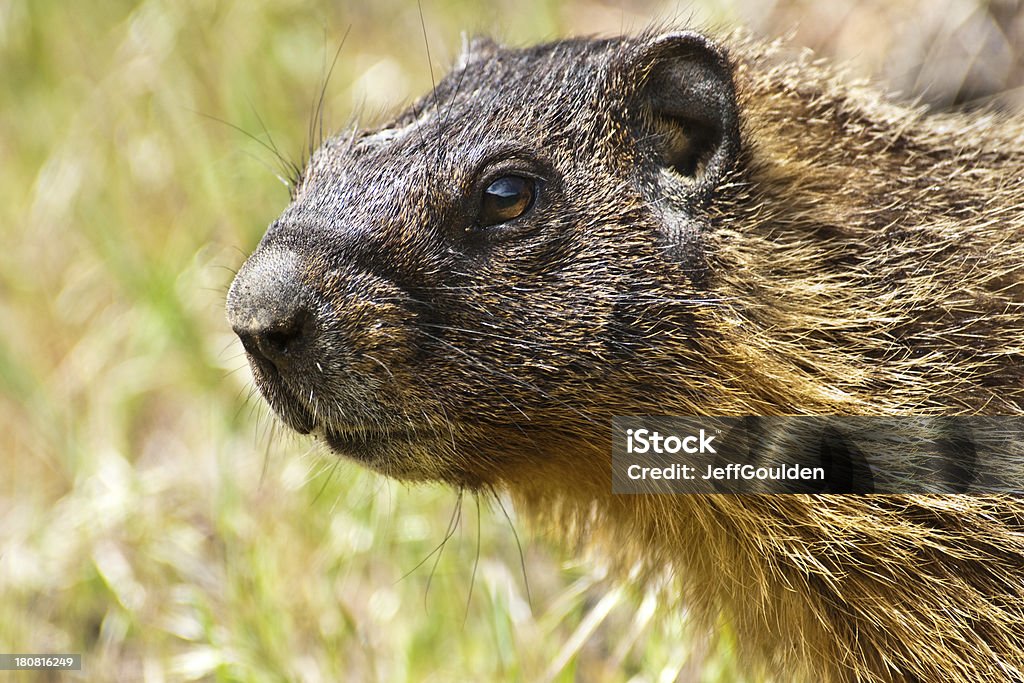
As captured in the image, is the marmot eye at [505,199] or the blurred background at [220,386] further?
the blurred background at [220,386]

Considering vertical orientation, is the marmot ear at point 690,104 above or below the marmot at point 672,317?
above

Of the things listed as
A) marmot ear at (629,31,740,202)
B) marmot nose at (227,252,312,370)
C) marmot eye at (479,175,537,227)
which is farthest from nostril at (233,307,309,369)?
marmot ear at (629,31,740,202)

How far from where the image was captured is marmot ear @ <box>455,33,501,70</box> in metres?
3.82

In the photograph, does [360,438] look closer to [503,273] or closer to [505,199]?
[503,273]

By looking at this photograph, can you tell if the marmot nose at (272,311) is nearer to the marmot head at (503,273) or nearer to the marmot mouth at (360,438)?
Answer: the marmot head at (503,273)

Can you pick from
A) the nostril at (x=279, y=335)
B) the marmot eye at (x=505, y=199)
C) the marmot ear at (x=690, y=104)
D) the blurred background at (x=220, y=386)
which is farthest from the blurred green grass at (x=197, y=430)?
the marmot ear at (x=690, y=104)

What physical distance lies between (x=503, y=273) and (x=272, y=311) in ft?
1.98

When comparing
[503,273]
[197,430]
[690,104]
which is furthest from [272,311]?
[197,430]

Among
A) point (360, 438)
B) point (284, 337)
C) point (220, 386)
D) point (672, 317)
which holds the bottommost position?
point (360, 438)

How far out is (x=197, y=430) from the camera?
594 cm

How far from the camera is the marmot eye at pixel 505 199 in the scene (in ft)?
10.2

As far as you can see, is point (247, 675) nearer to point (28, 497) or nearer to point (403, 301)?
point (403, 301)

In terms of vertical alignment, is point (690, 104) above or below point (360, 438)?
above

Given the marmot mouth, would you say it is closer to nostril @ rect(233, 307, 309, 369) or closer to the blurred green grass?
nostril @ rect(233, 307, 309, 369)
